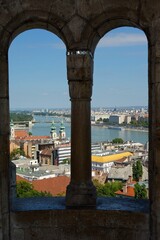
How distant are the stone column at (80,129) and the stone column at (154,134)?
0.62 meters

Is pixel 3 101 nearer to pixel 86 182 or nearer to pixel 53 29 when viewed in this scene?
pixel 53 29

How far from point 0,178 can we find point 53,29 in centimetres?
161

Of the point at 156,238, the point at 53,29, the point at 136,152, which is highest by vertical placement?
the point at 53,29

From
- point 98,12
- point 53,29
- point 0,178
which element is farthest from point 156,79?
point 0,178

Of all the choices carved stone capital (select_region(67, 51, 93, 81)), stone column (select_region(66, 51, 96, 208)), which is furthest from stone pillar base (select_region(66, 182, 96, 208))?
carved stone capital (select_region(67, 51, 93, 81))

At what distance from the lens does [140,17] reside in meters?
3.99

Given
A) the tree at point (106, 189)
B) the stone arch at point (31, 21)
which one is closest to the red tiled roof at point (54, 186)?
the tree at point (106, 189)

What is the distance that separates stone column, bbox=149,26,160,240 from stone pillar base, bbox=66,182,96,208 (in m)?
0.63

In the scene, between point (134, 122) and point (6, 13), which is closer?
point (6, 13)

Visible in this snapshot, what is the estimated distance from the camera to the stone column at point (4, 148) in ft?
13.5

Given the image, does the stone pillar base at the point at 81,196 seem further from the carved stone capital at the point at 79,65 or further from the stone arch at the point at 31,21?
the stone arch at the point at 31,21

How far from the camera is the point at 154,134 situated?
3938 millimetres

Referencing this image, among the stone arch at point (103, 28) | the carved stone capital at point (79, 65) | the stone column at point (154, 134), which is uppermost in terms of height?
the stone arch at point (103, 28)

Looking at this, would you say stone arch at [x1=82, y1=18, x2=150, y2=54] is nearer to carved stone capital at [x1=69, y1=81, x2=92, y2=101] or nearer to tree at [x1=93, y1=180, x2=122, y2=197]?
carved stone capital at [x1=69, y1=81, x2=92, y2=101]
